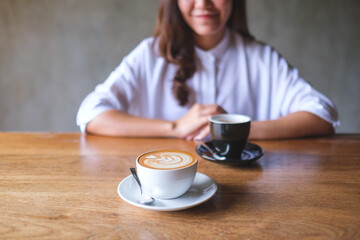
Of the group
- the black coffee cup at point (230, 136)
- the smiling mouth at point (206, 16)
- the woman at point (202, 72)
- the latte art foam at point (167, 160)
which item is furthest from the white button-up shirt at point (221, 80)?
the latte art foam at point (167, 160)

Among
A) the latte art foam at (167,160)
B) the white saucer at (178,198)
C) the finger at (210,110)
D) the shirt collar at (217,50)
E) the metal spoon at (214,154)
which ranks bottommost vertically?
the metal spoon at (214,154)

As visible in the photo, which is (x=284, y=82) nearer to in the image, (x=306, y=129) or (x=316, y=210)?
(x=306, y=129)

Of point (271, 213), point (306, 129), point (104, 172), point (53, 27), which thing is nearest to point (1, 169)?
point (104, 172)

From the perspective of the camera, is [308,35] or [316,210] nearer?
[316,210]

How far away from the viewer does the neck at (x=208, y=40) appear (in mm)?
1537

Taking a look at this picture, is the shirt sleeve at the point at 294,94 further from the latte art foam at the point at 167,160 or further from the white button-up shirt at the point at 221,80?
the latte art foam at the point at 167,160

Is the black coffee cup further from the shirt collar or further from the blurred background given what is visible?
the blurred background

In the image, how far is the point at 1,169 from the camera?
0.79 metres

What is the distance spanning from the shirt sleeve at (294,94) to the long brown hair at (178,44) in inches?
14.2

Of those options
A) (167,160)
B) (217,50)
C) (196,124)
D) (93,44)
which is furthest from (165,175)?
(93,44)

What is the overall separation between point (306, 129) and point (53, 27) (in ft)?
A: 7.45

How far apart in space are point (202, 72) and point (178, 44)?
0.18 meters

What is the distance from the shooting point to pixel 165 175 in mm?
556

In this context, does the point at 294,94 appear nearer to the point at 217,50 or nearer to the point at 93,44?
the point at 217,50
